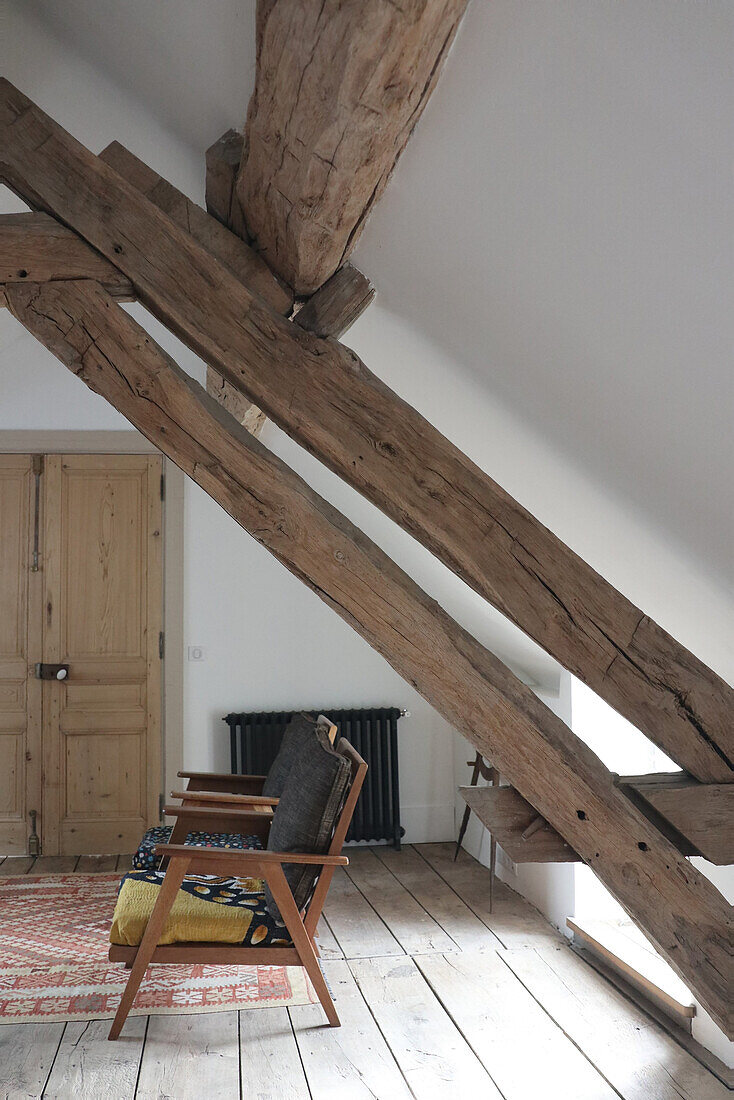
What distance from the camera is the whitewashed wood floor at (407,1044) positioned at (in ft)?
8.07

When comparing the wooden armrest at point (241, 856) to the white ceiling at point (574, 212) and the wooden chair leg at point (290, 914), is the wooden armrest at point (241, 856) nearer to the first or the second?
the wooden chair leg at point (290, 914)

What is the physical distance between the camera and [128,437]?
4809mm

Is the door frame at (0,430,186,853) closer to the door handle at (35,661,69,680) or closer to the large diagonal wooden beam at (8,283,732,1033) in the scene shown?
the door handle at (35,661,69,680)

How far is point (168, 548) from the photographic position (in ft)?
15.9

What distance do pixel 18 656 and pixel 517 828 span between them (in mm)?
3705

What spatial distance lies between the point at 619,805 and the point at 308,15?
1394 mm

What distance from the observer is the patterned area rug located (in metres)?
2.93

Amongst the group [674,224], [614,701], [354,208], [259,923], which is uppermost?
[354,208]

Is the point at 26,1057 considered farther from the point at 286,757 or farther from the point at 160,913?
the point at 286,757

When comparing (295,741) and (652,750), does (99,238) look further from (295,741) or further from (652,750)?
(652,750)

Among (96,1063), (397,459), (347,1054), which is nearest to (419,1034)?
(347,1054)

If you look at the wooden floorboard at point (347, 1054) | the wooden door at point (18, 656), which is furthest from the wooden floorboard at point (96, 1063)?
the wooden door at point (18, 656)

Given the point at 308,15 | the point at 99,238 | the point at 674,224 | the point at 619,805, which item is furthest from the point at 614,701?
the point at 99,238

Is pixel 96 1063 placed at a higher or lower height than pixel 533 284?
lower
